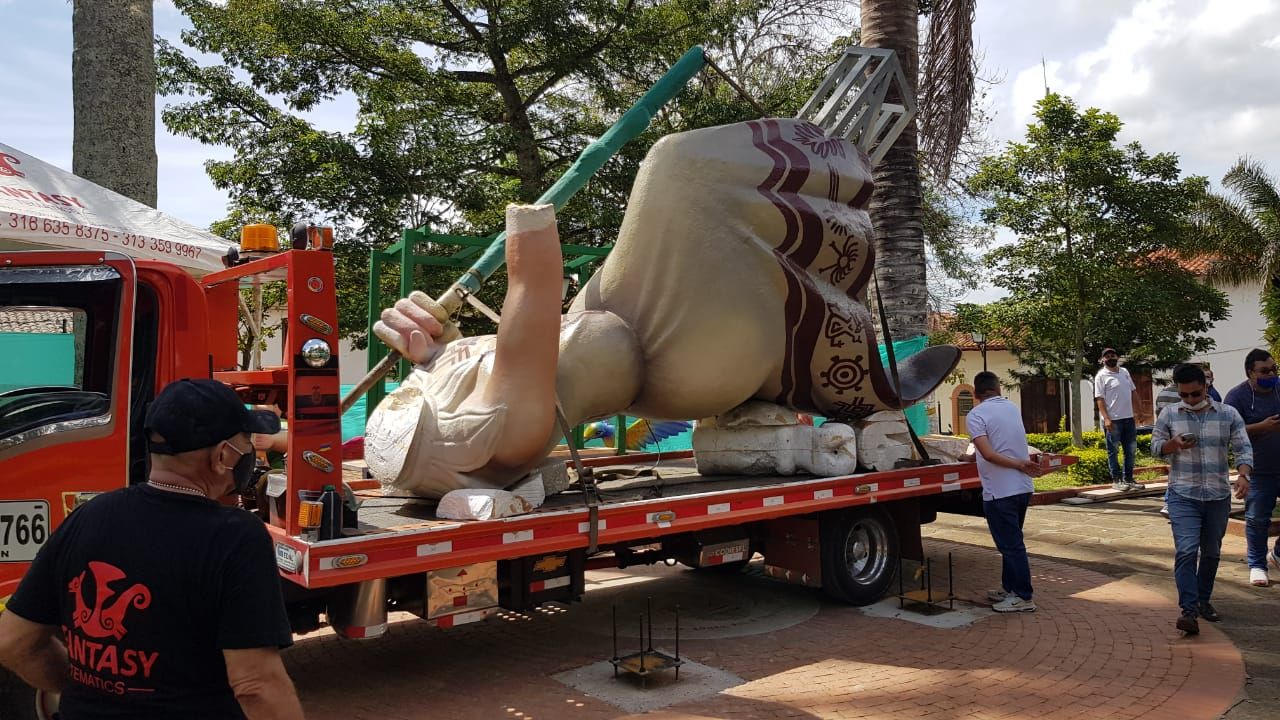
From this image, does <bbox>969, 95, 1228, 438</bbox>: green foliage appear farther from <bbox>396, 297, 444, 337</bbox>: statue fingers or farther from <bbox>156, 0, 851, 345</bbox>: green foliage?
<bbox>396, 297, 444, 337</bbox>: statue fingers

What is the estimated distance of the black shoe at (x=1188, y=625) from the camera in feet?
18.9

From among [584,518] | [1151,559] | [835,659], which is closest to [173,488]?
[584,518]

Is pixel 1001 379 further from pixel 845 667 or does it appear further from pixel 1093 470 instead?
pixel 845 667

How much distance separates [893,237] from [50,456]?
28.9ft

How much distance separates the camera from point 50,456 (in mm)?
3711

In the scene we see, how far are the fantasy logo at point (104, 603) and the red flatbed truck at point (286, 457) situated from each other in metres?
2.03

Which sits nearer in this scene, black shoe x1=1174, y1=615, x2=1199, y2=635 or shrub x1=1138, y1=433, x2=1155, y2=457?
black shoe x1=1174, y1=615, x2=1199, y2=635

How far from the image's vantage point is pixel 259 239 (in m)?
5.10

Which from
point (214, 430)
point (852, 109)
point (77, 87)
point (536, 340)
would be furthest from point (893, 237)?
point (214, 430)

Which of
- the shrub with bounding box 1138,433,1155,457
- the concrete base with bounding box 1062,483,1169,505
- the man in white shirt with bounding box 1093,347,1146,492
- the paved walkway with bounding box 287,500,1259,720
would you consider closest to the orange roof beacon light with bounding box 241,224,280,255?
the paved walkway with bounding box 287,500,1259,720

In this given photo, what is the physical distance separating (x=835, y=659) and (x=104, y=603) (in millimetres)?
4462

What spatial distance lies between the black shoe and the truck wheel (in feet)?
6.43

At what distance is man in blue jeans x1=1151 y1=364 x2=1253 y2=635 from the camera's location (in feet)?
19.0

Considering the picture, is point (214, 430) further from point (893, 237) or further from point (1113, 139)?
point (1113, 139)
